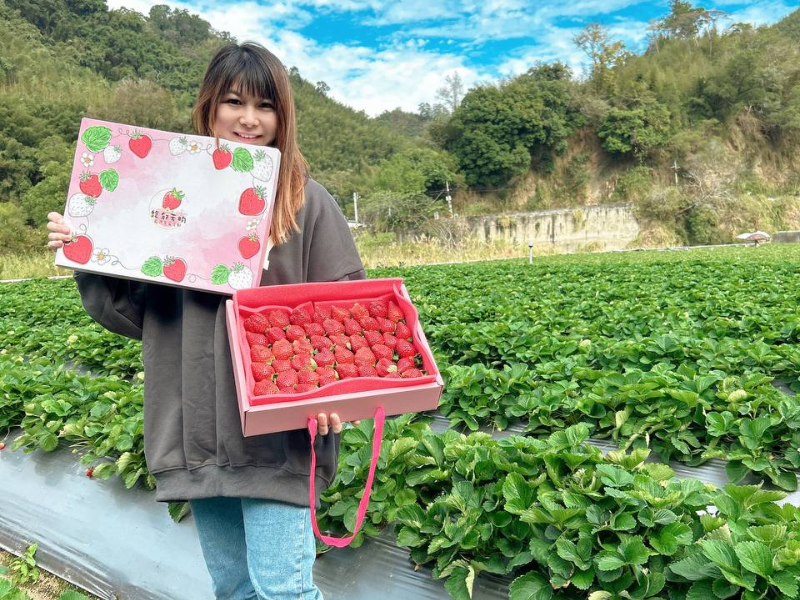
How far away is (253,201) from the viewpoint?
1367 millimetres

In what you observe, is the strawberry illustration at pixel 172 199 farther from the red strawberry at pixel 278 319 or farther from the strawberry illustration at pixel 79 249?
the red strawberry at pixel 278 319

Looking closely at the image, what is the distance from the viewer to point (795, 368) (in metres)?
3.44

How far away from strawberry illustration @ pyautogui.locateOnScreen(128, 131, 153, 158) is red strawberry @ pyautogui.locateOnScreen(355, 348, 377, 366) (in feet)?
2.43

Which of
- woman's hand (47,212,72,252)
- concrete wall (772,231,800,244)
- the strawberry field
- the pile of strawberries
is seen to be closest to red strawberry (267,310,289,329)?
the pile of strawberries

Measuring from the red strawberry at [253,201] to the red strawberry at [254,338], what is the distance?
1.01ft

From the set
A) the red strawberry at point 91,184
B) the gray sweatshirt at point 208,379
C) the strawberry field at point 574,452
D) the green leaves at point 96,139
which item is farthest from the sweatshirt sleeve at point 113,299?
the strawberry field at point 574,452

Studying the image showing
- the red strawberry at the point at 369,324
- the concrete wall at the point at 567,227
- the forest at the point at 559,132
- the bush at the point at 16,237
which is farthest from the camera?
the forest at the point at 559,132

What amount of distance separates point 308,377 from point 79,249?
2.21 ft

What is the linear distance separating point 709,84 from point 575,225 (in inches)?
799

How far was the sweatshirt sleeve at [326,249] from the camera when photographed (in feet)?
4.96

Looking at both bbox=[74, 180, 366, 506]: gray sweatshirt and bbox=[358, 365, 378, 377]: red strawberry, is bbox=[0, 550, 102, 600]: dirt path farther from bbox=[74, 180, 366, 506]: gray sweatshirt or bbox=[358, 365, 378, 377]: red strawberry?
bbox=[358, 365, 378, 377]: red strawberry

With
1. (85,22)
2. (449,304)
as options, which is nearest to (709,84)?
(449,304)

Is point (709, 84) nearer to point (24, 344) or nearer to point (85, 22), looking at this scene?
point (24, 344)

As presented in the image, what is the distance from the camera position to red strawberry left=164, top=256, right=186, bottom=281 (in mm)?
1348
